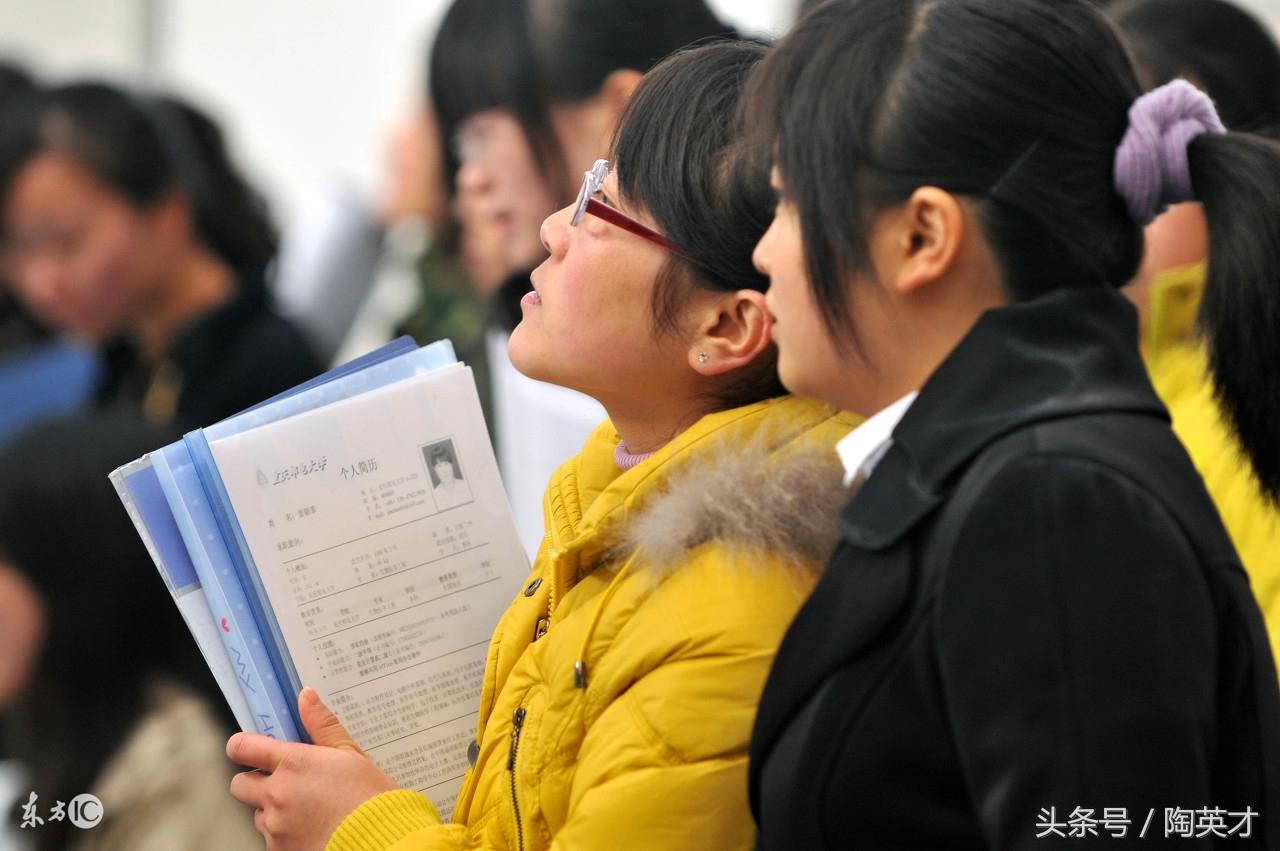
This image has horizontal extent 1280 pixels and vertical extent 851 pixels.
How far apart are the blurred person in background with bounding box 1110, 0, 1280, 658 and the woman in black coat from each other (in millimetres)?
765

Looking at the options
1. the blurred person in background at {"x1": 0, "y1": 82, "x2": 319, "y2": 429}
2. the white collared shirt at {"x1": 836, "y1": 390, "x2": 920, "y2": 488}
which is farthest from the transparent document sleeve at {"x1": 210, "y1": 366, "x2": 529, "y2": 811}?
the blurred person in background at {"x1": 0, "y1": 82, "x2": 319, "y2": 429}

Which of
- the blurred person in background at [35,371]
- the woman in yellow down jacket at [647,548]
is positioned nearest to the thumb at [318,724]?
the woman in yellow down jacket at [647,548]

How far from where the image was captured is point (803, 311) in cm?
103

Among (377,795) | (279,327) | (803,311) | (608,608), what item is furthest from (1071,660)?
(279,327)

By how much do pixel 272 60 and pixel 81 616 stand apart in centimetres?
400

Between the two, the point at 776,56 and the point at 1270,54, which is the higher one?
the point at 776,56

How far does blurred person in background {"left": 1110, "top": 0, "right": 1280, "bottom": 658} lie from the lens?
1.79 meters

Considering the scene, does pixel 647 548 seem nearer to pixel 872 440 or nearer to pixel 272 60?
pixel 872 440

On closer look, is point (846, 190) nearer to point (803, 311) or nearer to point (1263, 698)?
point (803, 311)

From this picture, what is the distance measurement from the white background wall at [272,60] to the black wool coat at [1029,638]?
14.3 ft

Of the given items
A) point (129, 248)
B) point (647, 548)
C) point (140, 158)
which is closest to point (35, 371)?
point (129, 248)

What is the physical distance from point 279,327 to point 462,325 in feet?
1.22

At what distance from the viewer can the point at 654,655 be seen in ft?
3.65

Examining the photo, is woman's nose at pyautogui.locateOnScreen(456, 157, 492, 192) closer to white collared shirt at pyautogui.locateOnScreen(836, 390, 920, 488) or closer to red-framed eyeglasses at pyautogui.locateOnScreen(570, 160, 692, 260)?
red-framed eyeglasses at pyautogui.locateOnScreen(570, 160, 692, 260)
